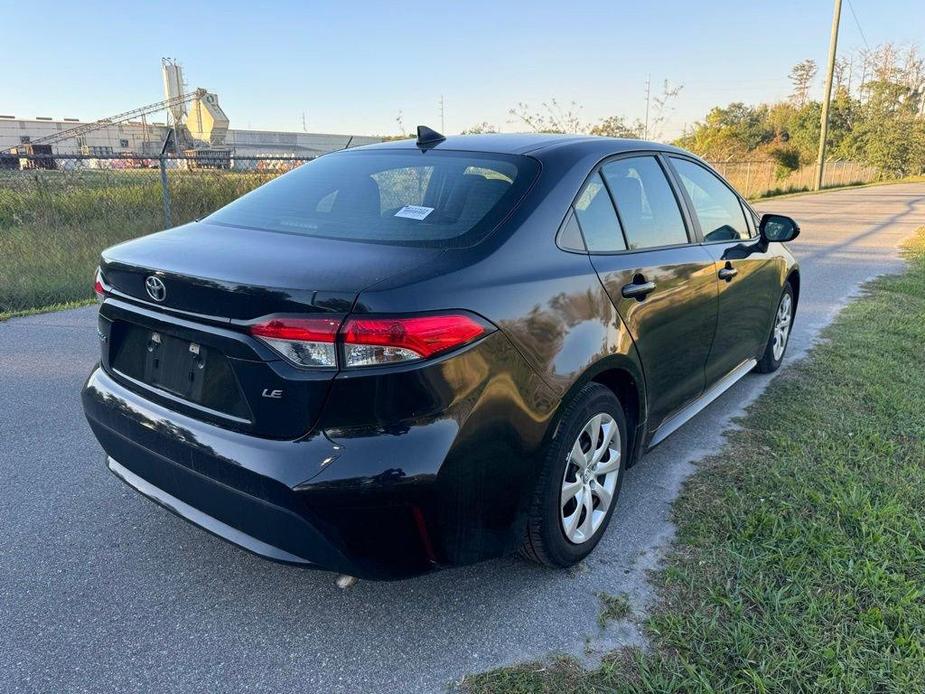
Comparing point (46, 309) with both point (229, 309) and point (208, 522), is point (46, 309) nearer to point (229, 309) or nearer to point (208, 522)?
point (208, 522)

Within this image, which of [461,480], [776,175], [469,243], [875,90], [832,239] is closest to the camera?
[461,480]

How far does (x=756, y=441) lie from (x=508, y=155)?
7.25 ft

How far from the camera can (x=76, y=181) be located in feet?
33.7

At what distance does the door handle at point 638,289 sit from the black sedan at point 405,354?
0.01 m

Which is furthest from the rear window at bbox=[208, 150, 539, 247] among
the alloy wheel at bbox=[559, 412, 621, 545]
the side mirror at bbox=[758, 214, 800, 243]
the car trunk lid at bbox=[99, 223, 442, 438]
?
the side mirror at bbox=[758, 214, 800, 243]

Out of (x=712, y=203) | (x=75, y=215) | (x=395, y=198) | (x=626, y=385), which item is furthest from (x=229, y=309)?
(x=75, y=215)

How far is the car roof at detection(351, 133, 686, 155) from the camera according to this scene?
112 inches

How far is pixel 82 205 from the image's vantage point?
34.0ft

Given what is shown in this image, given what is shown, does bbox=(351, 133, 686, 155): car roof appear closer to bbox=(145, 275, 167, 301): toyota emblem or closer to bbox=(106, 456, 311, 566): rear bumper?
bbox=(145, 275, 167, 301): toyota emblem

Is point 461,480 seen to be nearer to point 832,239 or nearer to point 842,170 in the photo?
point 832,239

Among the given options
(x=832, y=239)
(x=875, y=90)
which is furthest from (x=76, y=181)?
(x=875, y=90)

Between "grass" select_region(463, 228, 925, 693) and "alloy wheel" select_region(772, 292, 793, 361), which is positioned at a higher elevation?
"alloy wheel" select_region(772, 292, 793, 361)

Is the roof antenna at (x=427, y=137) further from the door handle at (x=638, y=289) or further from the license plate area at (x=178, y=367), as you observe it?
the license plate area at (x=178, y=367)

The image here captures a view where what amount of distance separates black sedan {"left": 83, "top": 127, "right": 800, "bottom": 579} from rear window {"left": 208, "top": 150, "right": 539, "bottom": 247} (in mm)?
11
